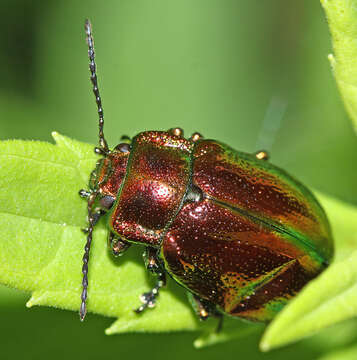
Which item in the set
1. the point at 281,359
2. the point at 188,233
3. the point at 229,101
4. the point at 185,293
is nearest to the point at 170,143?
the point at 188,233

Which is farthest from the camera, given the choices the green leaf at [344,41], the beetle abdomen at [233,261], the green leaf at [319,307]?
the beetle abdomen at [233,261]

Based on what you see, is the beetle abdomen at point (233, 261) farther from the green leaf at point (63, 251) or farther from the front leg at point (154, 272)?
the green leaf at point (63, 251)

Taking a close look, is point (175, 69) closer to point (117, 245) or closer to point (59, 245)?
point (117, 245)

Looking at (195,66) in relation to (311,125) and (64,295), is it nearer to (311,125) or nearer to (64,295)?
(311,125)

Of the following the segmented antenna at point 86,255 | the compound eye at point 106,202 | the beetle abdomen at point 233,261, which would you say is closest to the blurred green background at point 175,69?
the beetle abdomen at point 233,261

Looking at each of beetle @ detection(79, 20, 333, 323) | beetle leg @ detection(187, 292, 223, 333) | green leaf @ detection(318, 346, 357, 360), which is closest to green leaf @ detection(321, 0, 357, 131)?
beetle @ detection(79, 20, 333, 323)

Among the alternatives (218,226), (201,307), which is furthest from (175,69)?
(201,307)

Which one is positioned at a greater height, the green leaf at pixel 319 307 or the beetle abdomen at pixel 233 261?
the green leaf at pixel 319 307
